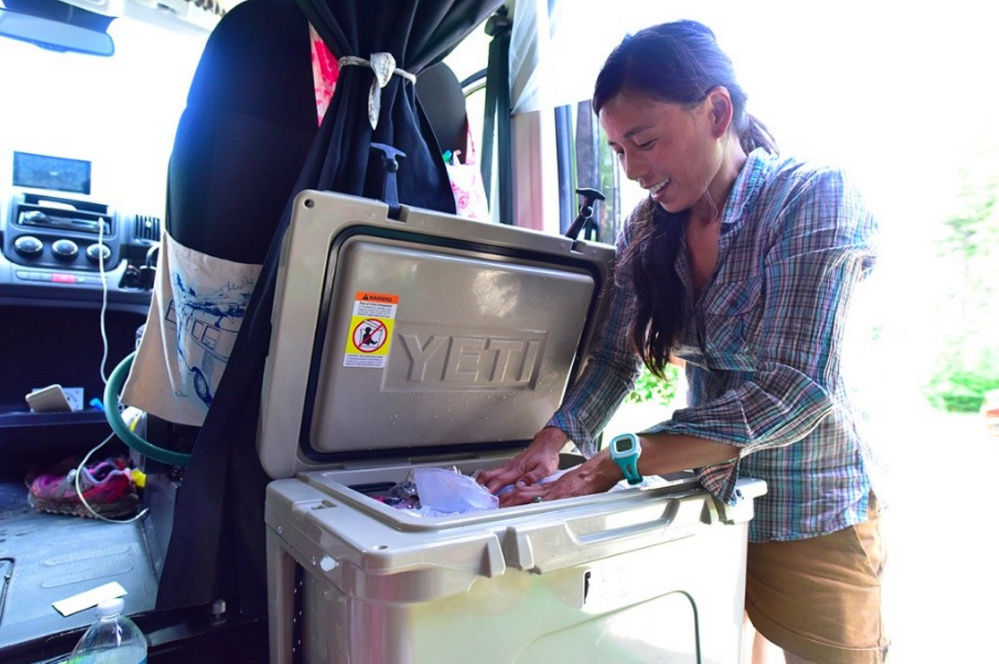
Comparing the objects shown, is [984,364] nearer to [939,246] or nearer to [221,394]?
[939,246]

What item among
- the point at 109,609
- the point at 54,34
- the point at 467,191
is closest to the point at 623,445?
the point at 467,191

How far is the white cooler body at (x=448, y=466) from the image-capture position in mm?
650

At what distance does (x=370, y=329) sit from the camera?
978 mm

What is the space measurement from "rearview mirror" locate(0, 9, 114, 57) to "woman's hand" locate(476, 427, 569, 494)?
2.28 meters

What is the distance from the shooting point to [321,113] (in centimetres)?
119

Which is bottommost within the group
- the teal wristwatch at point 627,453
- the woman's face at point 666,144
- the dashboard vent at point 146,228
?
the teal wristwatch at point 627,453

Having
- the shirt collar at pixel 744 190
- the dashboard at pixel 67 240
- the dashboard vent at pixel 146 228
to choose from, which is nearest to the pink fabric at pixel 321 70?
the shirt collar at pixel 744 190

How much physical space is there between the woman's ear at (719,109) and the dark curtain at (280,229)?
0.54 meters

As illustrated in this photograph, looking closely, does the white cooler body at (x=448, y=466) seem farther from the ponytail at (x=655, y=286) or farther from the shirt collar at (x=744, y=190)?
the shirt collar at (x=744, y=190)

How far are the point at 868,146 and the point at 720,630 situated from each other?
48.1 inches

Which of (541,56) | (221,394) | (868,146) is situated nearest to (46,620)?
(221,394)

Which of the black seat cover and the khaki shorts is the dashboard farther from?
the khaki shorts

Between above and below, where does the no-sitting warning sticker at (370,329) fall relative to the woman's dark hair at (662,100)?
below

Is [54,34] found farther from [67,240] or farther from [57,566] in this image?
[57,566]
